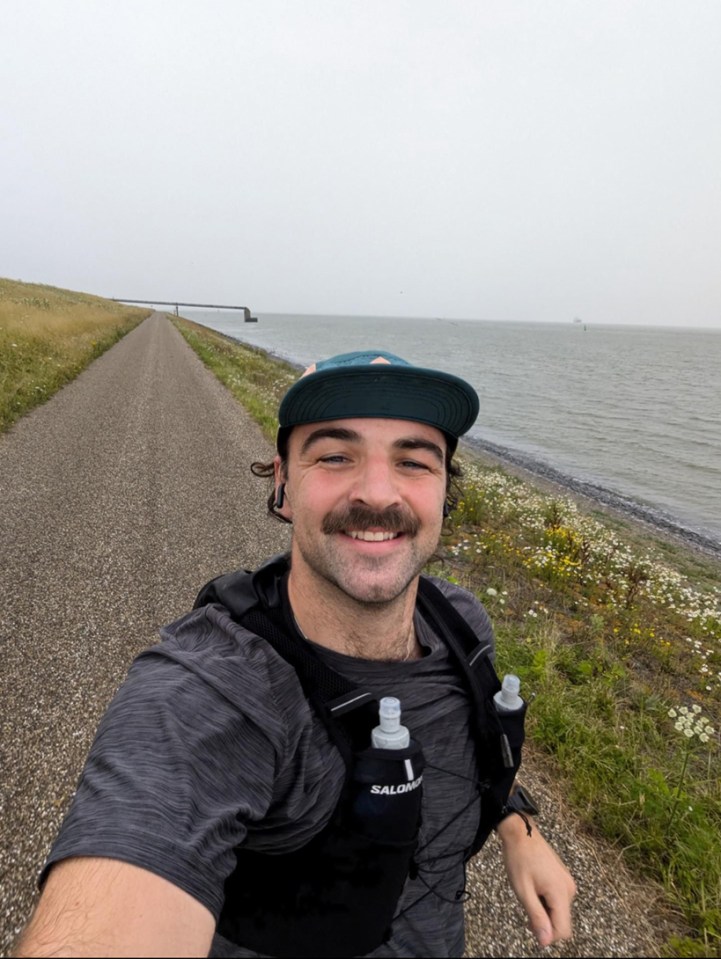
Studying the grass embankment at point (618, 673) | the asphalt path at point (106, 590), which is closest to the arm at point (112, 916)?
the asphalt path at point (106, 590)

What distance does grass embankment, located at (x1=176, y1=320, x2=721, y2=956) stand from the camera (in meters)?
2.57

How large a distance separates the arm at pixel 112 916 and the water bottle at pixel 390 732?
0.53 metres

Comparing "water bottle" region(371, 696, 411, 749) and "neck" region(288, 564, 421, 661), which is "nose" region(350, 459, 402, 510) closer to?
"neck" region(288, 564, 421, 661)

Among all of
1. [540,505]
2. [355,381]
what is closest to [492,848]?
[355,381]

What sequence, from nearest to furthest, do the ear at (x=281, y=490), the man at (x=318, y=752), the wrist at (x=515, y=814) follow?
the man at (x=318, y=752), the wrist at (x=515, y=814), the ear at (x=281, y=490)

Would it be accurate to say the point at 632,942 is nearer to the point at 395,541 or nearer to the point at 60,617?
the point at 395,541

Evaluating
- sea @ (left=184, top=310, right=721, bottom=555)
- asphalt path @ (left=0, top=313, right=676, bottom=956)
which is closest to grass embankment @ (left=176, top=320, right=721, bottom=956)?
asphalt path @ (left=0, top=313, right=676, bottom=956)

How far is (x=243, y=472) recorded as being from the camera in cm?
880

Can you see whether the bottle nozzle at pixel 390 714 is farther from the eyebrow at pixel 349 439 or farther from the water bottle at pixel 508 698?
the eyebrow at pixel 349 439

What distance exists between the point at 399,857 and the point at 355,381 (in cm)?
147

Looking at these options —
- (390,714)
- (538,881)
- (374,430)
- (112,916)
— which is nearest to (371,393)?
(374,430)

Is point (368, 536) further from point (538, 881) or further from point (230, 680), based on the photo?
point (538, 881)

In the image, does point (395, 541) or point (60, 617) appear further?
point (60, 617)

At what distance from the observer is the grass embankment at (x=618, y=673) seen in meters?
2.57
